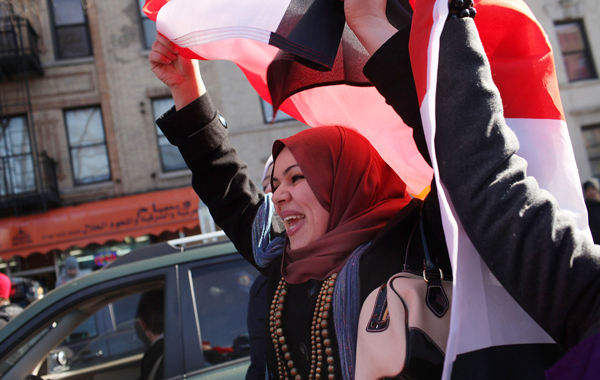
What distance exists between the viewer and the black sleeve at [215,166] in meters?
1.73

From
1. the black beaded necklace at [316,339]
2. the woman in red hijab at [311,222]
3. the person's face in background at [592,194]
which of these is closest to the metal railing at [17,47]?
the woman in red hijab at [311,222]

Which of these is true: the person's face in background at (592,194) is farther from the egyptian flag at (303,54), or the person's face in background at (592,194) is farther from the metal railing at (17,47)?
the metal railing at (17,47)

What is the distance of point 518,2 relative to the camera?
3.22 ft

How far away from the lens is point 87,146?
1113 cm

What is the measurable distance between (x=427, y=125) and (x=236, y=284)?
7.25 feet

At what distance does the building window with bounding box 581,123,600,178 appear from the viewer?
39.4ft

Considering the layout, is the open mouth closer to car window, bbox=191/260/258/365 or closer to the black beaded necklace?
the black beaded necklace

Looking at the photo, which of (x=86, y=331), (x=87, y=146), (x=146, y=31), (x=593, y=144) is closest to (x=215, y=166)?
(x=86, y=331)

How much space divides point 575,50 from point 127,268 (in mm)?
13976

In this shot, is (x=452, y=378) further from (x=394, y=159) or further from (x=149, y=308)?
(x=149, y=308)

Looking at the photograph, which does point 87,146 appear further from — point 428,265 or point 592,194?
point 428,265

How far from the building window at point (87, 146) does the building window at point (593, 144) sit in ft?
42.6

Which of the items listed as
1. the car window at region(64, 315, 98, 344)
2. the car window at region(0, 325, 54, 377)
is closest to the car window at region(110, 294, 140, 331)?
the car window at region(64, 315, 98, 344)

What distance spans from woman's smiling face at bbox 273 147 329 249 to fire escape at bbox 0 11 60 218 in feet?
34.1
